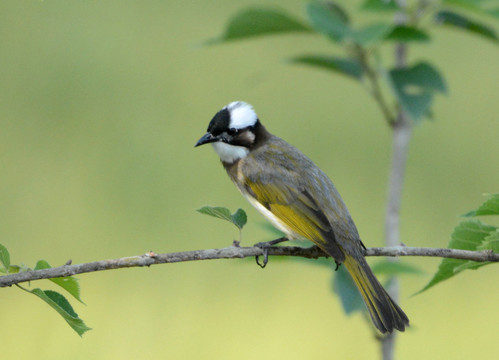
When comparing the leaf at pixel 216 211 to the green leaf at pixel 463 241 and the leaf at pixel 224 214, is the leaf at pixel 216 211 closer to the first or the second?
the leaf at pixel 224 214

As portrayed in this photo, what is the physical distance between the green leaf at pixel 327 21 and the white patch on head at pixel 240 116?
1.60 ft

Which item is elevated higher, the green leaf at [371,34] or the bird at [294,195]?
the green leaf at [371,34]

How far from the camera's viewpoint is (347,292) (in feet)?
8.21

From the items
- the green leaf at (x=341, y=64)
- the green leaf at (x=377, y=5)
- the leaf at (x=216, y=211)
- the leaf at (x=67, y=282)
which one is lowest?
the leaf at (x=67, y=282)

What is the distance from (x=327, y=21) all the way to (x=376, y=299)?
94 centimetres

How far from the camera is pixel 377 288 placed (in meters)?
2.43

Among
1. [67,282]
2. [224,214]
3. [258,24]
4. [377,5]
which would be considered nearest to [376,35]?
[377,5]

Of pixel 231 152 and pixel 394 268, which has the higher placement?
pixel 231 152

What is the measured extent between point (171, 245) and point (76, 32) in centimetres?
329

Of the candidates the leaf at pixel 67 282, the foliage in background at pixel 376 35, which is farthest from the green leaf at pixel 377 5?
the leaf at pixel 67 282

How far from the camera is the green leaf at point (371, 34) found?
253 cm

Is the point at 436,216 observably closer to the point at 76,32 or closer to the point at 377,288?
the point at 377,288

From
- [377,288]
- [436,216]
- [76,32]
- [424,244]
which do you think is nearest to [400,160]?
[377,288]

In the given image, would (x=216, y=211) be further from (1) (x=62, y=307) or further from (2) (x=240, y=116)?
(2) (x=240, y=116)
